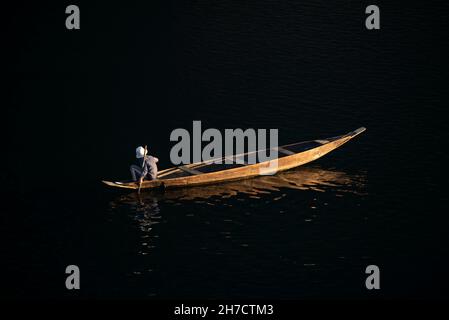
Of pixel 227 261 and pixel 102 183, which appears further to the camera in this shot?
pixel 102 183

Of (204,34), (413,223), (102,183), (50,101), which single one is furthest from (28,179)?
(204,34)

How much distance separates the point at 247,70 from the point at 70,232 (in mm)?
19844

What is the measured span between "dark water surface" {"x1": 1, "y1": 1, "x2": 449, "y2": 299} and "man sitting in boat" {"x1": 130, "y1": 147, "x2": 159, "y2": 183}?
35.7 inches

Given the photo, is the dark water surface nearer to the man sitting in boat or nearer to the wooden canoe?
the wooden canoe

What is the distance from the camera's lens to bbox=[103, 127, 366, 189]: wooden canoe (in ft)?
124

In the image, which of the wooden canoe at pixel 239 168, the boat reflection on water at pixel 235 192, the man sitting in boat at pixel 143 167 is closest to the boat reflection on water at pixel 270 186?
the boat reflection on water at pixel 235 192

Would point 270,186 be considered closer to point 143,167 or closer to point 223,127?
point 143,167

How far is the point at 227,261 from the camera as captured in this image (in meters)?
32.5

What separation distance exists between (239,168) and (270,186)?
1.52 m

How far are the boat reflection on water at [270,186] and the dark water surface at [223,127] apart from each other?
11 centimetres

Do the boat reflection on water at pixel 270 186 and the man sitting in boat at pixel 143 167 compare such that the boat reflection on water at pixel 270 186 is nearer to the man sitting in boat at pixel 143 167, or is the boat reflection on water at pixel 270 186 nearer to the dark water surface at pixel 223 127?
the dark water surface at pixel 223 127

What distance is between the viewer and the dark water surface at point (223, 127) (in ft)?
105

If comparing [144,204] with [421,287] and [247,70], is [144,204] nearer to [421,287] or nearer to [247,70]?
[421,287]

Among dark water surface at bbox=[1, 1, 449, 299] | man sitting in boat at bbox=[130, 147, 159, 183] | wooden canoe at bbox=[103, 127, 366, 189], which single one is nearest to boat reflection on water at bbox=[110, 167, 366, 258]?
dark water surface at bbox=[1, 1, 449, 299]
